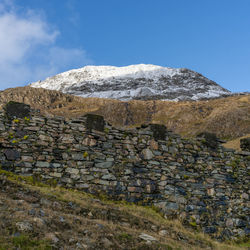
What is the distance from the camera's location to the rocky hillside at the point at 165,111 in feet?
128

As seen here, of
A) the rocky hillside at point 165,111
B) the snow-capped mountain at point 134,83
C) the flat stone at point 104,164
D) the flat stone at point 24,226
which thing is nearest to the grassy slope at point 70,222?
the flat stone at point 24,226

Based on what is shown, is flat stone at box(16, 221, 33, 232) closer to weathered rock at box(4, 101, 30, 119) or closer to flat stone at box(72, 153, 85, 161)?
flat stone at box(72, 153, 85, 161)

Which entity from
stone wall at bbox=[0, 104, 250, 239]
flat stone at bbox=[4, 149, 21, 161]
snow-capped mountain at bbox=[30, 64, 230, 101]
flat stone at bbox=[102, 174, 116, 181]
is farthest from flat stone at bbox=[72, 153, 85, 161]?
snow-capped mountain at bbox=[30, 64, 230, 101]

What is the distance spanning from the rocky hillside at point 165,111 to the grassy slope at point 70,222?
75.7 ft

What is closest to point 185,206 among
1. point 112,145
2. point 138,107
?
point 112,145

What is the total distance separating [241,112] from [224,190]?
34.9 m

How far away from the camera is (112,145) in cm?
1000

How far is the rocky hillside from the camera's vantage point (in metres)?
39.1

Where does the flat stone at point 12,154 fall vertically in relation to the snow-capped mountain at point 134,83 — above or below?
below

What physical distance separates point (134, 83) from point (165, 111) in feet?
303

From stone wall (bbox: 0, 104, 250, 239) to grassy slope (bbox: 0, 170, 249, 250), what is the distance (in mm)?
692

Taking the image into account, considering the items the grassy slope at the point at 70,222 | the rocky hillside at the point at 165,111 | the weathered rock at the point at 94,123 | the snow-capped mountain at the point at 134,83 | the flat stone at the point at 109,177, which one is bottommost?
the grassy slope at the point at 70,222

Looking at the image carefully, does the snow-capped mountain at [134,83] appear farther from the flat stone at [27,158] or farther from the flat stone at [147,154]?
the flat stone at [27,158]

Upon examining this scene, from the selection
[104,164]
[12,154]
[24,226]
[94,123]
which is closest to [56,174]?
[12,154]
